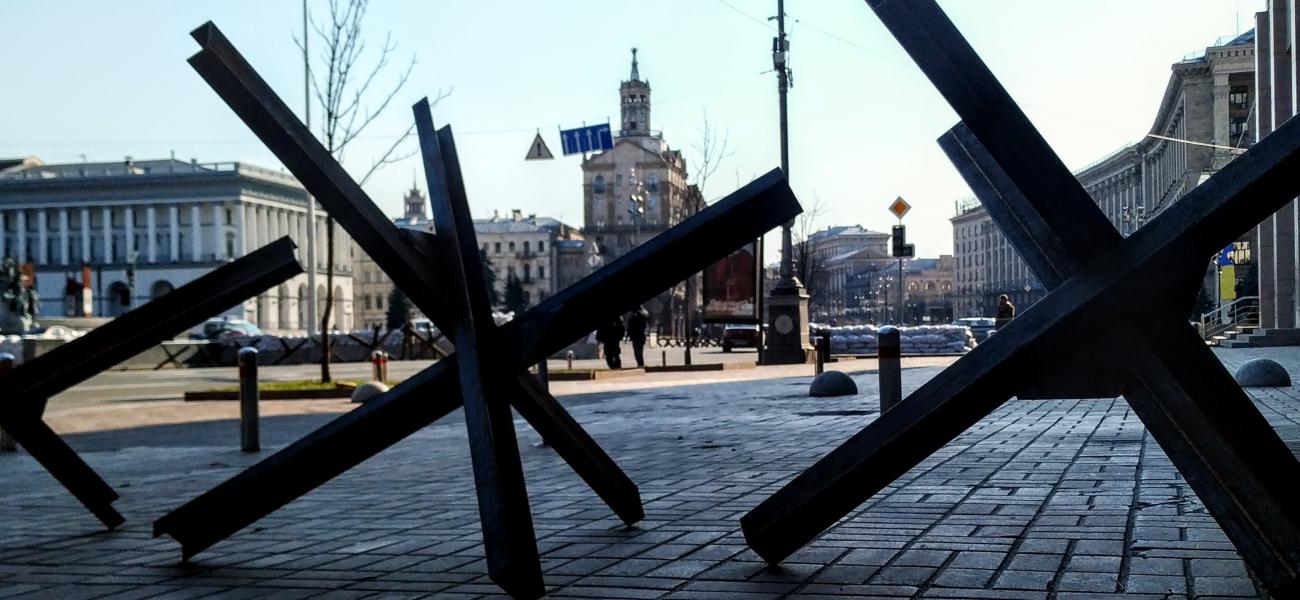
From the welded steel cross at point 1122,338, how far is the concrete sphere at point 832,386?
12.6m

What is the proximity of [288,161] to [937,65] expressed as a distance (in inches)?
82.6

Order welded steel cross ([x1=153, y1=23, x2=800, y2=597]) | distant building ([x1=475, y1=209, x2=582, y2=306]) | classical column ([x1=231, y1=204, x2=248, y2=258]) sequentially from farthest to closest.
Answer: distant building ([x1=475, y1=209, x2=582, y2=306])
classical column ([x1=231, y1=204, x2=248, y2=258])
welded steel cross ([x1=153, y1=23, x2=800, y2=597])

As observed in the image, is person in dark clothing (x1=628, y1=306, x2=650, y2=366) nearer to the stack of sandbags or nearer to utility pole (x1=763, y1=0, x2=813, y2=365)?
utility pole (x1=763, y1=0, x2=813, y2=365)

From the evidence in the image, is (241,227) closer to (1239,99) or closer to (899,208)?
(1239,99)

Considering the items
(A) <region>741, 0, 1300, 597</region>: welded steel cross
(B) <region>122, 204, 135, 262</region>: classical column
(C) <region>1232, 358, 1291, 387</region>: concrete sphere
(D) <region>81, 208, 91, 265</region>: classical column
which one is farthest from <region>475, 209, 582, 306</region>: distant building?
(A) <region>741, 0, 1300, 597</region>: welded steel cross

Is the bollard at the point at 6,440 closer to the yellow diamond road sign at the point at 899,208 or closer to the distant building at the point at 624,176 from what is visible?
the yellow diamond road sign at the point at 899,208

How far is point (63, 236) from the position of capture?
119 meters

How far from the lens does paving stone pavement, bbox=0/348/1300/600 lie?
4.15m

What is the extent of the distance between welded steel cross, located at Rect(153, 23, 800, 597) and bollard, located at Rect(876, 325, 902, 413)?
23.7 ft

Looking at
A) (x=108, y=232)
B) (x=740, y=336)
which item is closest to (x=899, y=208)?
(x=740, y=336)

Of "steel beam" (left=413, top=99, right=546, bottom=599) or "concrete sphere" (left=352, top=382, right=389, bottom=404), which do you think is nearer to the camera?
"steel beam" (left=413, top=99, right=546, bottom=599)

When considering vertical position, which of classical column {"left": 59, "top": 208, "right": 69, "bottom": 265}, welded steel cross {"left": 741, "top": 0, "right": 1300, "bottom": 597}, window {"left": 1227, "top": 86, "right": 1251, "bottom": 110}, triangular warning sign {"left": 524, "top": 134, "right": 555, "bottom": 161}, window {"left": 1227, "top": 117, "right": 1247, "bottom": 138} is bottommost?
welded steel cross {"left": 741, "top": 0, "right": 1300, "bottom": 597}

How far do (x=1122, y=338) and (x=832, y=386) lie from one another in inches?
514

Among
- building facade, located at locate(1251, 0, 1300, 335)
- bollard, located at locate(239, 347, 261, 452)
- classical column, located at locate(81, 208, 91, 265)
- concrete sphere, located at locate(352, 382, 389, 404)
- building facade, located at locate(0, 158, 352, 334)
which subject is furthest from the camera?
classical column, located at locate(81, 208, 91, 265)
